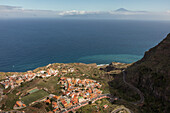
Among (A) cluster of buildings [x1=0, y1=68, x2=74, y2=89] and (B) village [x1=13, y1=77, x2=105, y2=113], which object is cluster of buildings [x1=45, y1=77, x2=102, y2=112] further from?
(A) cluster of buildings [x1=0, y1=68, x2=74, y2=89]

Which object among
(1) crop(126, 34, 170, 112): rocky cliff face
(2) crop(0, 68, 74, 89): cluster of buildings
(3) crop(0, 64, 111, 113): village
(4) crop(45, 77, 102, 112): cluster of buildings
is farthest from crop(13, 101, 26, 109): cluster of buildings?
(1) crop(126, 34, 170, 112): rocky cliff face

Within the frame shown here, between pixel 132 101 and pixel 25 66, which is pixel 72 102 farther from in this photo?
pixel 25 66

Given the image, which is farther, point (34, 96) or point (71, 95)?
point (34, 96)

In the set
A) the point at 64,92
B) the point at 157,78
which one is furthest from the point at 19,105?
the point at 157,78

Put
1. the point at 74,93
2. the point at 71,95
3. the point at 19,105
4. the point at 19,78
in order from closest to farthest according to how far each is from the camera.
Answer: the point at 19,105 < the point at 71,95 < the point at 74,93 < the point at 19,78

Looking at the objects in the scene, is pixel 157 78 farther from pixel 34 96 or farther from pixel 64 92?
pixel 34 96
